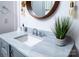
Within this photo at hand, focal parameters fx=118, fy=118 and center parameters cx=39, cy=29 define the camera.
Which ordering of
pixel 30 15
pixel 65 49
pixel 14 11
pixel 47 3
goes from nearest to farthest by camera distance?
pixel 65 49 → pixel 47 3 → pixel 30 15 → pixel 14 11

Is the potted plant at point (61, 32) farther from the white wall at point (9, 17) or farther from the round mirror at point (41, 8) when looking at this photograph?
the white wall at point (9, 17)

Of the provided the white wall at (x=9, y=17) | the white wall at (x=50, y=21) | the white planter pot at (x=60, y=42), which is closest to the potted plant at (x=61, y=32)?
the white planter pot at (x=60, y=42)

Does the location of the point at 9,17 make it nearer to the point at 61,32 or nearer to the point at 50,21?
the point at 50,21

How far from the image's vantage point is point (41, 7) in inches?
64.3

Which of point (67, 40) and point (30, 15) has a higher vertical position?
point (30, 15)

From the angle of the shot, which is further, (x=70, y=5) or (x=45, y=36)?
(x=45, y=36)

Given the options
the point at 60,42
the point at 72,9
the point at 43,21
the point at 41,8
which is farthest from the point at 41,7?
the point at 60,42

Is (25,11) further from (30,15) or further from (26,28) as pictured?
(26,28)

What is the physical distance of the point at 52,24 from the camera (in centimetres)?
148

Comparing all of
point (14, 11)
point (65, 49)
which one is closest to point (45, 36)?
point (65, 49)

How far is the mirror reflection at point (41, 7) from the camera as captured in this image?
1486 mm

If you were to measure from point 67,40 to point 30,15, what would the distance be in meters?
0.79

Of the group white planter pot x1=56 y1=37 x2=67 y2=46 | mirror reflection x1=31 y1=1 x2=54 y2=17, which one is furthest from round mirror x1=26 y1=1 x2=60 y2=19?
white planter pot x1=56 y1=37 x2=67 y2=46

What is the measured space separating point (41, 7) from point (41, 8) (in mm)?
14
